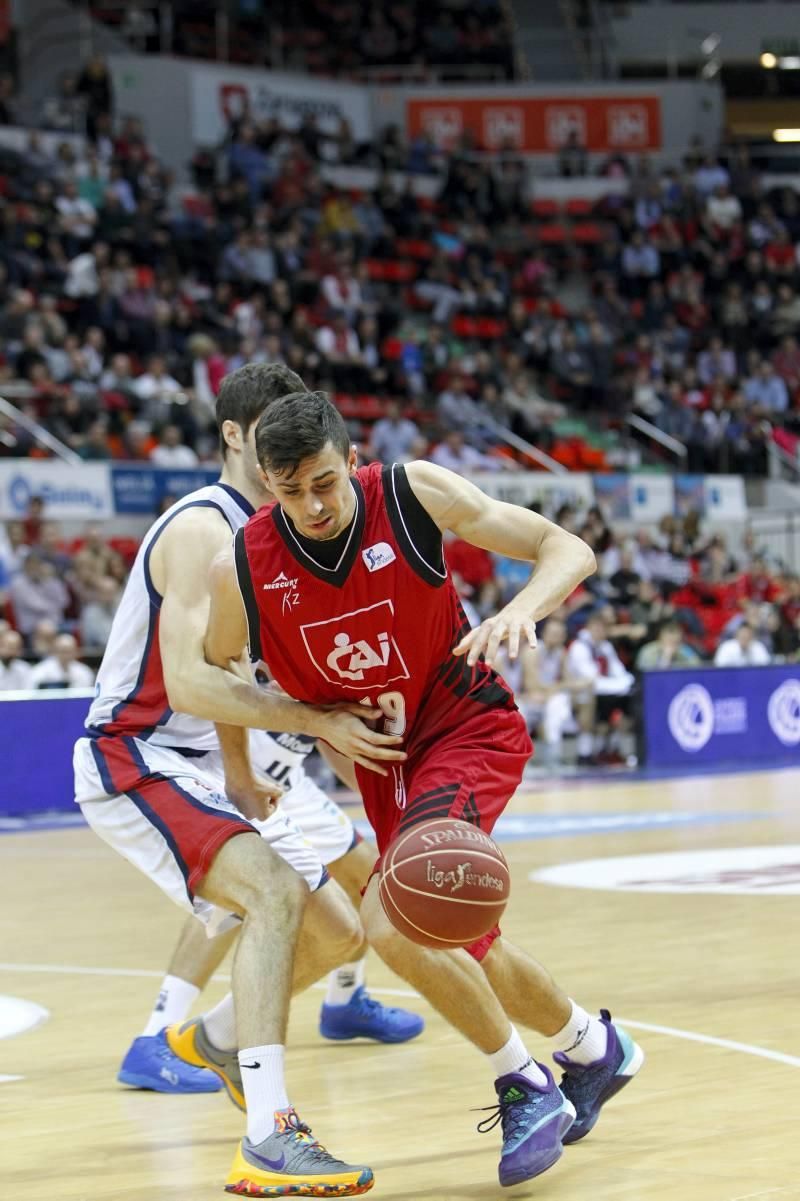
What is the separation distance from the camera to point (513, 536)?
428 cm

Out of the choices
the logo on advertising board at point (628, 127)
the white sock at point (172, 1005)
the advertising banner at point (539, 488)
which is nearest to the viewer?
the white sock at point (172, 1005)

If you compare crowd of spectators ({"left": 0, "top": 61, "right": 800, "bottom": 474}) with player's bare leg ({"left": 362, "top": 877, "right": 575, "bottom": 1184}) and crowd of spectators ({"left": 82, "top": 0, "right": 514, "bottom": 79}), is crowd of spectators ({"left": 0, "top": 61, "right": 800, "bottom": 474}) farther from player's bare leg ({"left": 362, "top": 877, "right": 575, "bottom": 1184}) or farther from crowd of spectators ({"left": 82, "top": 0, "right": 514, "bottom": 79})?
player's bare leg ({"left": 362, "top": 877, "right": 575, "bottom": 1184})

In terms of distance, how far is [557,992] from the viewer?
4.45m

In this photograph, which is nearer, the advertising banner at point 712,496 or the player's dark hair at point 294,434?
the player's dark hair at point 294,434

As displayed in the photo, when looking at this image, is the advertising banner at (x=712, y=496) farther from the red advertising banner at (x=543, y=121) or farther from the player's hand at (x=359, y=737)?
the player's hand at (x=359, y=737)

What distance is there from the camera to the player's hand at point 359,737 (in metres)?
4.17

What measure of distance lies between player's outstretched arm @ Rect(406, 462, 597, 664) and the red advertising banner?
24.0 m

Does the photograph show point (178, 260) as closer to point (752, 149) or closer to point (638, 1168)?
point (752, 149)

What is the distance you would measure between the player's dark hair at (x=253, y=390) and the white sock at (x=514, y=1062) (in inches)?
67.5

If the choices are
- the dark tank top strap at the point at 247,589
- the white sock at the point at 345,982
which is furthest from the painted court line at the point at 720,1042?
the dark tank top strap at the point at 247,589

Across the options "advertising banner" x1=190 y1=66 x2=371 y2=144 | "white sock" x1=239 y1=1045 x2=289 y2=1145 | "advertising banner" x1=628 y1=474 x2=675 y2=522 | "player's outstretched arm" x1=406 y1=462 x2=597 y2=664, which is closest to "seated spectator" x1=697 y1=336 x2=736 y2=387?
"advertising banner" x1=628 y1=474 x2=675 y2=522

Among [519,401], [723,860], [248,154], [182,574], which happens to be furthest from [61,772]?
[248,154]

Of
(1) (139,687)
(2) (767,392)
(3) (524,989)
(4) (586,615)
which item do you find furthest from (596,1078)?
(2) (767,392)

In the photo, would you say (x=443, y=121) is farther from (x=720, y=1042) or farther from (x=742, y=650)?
(x=720, y=1042)
